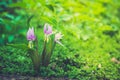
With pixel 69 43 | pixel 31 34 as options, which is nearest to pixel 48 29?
pixel 31 34

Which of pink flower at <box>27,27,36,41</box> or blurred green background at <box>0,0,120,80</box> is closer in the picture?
pink flower at <box>27,27,36,41</box>

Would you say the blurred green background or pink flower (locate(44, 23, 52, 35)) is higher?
pink flower (locate(44, 23, 52, 35))

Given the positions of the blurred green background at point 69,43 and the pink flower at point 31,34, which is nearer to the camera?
the pink flower at point 31,34

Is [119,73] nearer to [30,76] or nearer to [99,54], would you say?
[99,54]

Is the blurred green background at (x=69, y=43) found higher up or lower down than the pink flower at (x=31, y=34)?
lower down

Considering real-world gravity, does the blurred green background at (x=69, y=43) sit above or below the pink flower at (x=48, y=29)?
below

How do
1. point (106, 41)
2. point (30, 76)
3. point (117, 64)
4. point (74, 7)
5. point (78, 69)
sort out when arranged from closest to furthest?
1. point (30, 76)
2. point (78, 69)
3. point (117, 64)
4. point (106, 41)
5. point (74, 7)

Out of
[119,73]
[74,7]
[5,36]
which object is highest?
[74,7]

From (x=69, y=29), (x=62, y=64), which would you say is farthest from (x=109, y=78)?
(x=69, y=29)
